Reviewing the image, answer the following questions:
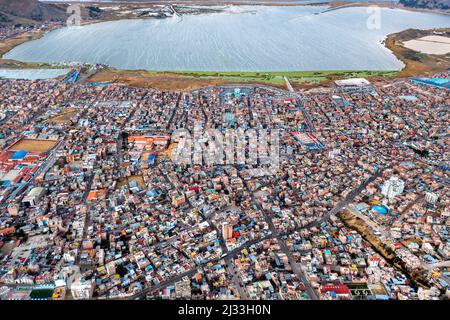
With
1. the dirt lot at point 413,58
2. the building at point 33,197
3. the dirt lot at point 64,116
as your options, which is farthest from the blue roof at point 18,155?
the dirt lot at point 413,58

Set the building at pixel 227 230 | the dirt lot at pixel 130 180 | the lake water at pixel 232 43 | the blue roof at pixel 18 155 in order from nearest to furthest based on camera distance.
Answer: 1. the building at pixel 227 230
2. the dirt lot at pixel 130 180
3. the blue roof at pixel 18 155
4. the lake water at pixel 232 43

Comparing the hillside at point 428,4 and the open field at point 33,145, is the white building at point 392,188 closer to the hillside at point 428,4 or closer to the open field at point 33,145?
the open field at point 33,145

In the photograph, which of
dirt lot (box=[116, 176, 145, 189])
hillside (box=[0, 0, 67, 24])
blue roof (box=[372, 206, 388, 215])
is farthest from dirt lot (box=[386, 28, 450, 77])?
hillside (box=[0, 0, 67, 24])

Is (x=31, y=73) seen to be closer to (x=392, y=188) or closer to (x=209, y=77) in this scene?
(x=209, y=77)

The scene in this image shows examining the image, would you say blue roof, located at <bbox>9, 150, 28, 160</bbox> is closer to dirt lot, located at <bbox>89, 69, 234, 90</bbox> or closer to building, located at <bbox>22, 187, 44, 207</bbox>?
building, located at <bbox>22, 187, 44, 207</bbox>

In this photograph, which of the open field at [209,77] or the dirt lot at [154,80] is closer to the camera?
the dirt lot at [154,80]

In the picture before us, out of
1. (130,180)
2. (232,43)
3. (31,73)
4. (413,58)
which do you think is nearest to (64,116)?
(130,180)
